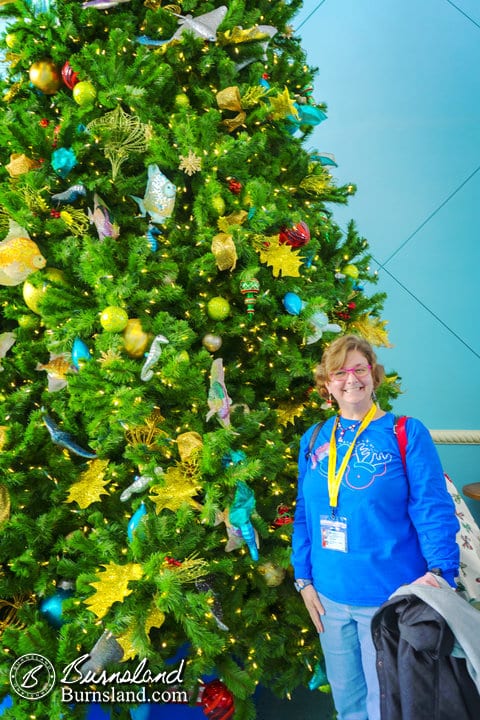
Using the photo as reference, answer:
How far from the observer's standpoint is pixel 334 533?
4.79ft

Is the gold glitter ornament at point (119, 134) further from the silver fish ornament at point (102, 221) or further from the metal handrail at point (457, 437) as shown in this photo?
the metal handrail at point (457, 437)

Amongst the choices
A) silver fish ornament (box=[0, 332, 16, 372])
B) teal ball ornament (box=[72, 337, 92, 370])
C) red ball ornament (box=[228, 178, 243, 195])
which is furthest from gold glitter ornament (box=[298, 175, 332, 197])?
silver fish ornament (box=[0, 332, 16, 372])

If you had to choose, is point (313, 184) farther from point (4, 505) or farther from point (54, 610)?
point (54, 610)

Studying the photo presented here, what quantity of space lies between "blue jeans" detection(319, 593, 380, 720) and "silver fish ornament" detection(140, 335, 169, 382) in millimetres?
820

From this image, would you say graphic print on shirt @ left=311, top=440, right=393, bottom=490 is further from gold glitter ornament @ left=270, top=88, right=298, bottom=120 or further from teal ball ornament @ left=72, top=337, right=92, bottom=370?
gold glitter ornament @ left=270, top=88, right=298, bottom=120

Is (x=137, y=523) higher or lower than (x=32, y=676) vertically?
higher

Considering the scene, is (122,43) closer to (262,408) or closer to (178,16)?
(178,16)

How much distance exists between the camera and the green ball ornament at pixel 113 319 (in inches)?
62.1

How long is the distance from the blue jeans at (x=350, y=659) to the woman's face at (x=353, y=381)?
1.82ft

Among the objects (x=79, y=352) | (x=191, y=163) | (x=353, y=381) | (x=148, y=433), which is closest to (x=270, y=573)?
(x=148, y=433)

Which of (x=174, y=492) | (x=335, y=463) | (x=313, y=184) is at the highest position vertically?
(x=313, y=184)

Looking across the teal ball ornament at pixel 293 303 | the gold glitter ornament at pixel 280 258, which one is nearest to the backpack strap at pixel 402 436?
the teal ball ornament at pixel 293 303

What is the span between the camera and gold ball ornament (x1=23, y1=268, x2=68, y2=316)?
1.80 meters

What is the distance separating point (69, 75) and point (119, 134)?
360 millimetres
